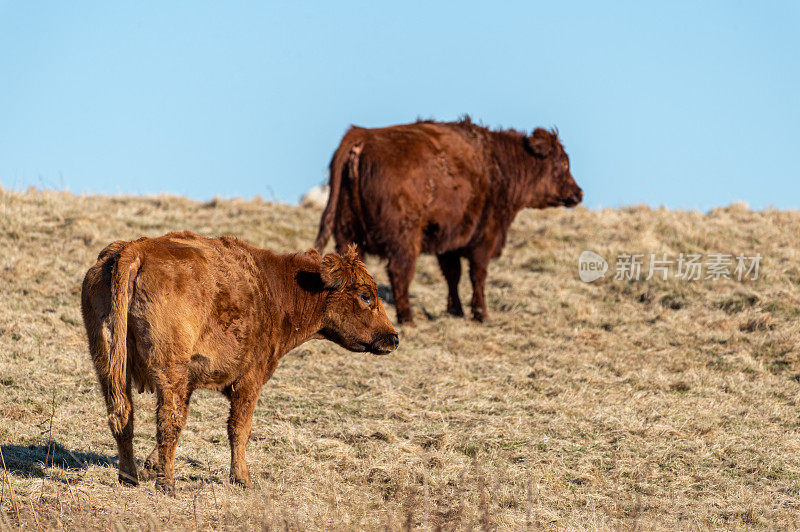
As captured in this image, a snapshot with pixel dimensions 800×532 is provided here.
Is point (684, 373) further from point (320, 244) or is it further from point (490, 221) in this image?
point (320, 244)

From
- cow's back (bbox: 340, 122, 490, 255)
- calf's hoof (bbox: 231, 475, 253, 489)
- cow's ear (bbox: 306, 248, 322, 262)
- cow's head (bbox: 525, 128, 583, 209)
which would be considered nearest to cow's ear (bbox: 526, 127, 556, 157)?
cow's head (bbox: 525, 128, 583, 209)

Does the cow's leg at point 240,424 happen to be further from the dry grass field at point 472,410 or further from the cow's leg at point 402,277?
the cow's leg at point 402,277

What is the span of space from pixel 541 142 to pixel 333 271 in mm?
8626

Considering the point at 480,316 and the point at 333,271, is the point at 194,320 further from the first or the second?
the point at 480,316

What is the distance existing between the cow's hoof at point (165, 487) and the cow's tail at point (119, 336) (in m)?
0.52

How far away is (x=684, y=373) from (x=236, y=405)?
6.42 metres

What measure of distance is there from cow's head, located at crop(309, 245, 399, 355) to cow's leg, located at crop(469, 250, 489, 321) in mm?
6219

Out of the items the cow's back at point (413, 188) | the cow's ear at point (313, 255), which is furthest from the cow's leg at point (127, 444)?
the cow's back at point (413, 188)

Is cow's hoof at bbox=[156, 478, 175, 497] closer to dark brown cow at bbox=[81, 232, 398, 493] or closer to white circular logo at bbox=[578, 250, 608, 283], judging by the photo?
dark brown cow at bbox=[81, 232, 398, 493]

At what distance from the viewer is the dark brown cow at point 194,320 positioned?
5.44 meters

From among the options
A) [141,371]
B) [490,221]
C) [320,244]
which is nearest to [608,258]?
[490,221]

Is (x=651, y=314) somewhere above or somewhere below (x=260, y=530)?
above

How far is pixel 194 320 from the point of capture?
5598 mm

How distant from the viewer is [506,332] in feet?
41.0
